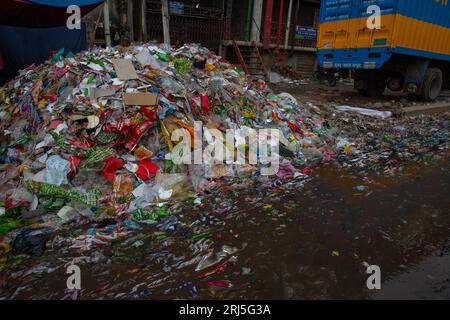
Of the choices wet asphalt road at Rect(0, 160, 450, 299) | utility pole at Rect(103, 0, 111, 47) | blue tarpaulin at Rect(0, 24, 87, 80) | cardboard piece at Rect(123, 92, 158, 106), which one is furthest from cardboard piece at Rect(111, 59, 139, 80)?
utility pole at Rect(103, 0, 111, 47)

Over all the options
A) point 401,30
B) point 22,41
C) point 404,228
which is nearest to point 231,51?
point 401,30

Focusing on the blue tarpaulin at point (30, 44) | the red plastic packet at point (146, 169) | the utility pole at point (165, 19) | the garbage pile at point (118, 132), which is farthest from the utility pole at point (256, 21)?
the red plastic packet at point (146, 169)

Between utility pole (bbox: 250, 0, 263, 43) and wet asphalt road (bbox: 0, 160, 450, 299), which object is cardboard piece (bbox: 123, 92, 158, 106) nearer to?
wet asphalt road (bbox: 0, 160, 450, 299)

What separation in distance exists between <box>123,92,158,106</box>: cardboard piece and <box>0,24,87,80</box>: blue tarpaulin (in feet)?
14.6

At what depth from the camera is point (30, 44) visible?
→ 743 centimetres

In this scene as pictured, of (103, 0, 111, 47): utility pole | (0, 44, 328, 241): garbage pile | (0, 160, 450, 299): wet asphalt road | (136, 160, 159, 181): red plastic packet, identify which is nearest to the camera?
(0, 160, 450, 299): wet asphalt road

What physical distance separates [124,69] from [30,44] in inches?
170

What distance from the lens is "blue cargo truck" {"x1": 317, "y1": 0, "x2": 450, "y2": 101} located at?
7.69m

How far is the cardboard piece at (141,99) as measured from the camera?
4059mm

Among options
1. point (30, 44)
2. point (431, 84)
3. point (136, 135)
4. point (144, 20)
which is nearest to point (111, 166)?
point (136, 135)

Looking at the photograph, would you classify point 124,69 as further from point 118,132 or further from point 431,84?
point 431,84

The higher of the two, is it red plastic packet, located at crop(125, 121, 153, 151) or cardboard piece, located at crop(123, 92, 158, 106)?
cardboard piece, located at crop(123, 92, 158, 106)

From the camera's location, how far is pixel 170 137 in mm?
3955

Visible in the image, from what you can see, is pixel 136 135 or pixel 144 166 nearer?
pixel 144 166
